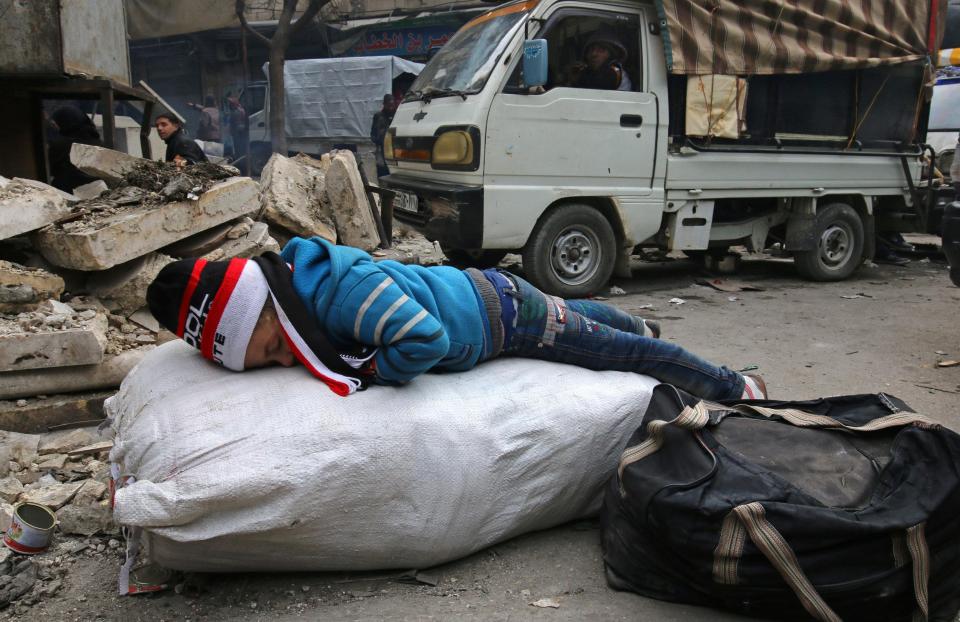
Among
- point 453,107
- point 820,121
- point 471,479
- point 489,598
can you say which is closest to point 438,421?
point 471,479

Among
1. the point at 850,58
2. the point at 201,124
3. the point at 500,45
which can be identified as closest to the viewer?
the point at 500,45

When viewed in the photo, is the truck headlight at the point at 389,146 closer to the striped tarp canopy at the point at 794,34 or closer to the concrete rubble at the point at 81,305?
the concrete rubble at the point at 81,305

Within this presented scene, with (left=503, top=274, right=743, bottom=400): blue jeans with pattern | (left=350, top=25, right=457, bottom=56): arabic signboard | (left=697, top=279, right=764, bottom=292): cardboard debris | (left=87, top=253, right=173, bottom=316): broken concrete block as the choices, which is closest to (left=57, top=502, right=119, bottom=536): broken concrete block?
(left=503, top=274, right=743, bottom=400): blue jeans with pattern

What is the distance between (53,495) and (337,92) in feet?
48.7

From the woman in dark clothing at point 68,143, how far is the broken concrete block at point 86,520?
5740 mm

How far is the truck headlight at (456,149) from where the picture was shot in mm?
5430

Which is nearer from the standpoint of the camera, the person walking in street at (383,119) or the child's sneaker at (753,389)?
the child's sneaker at (753,389)

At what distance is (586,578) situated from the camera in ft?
6.97

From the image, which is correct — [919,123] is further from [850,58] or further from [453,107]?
[453,107]

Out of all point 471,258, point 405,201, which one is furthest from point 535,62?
point 471,258

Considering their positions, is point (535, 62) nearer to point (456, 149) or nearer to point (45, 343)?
point (456, 149)

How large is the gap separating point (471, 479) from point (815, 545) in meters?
0.89

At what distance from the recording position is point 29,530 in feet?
7.04

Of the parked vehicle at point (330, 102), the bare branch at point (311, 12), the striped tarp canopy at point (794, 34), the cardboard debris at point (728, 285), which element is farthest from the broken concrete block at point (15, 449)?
the parked vehicle at point (330, 102)
